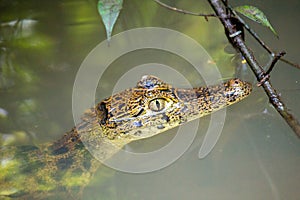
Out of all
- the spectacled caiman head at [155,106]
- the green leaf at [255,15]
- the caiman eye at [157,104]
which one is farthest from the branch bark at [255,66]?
the caiman eye at [157,104]

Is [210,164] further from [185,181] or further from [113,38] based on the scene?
[113,38]

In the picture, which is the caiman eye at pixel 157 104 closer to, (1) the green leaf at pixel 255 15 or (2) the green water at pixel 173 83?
(2) the green water at pixel 173 83

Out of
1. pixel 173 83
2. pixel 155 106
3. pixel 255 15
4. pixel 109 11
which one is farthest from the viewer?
pixel 173 83

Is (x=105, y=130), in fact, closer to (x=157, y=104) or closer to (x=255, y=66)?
(x=157, y=104)

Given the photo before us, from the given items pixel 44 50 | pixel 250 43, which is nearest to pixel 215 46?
pixel 250 43

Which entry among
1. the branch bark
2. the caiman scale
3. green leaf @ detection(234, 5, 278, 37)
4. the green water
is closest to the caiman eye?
the caiman scale

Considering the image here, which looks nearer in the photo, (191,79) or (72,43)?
(191,79)

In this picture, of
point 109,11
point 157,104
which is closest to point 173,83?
point 157,104
